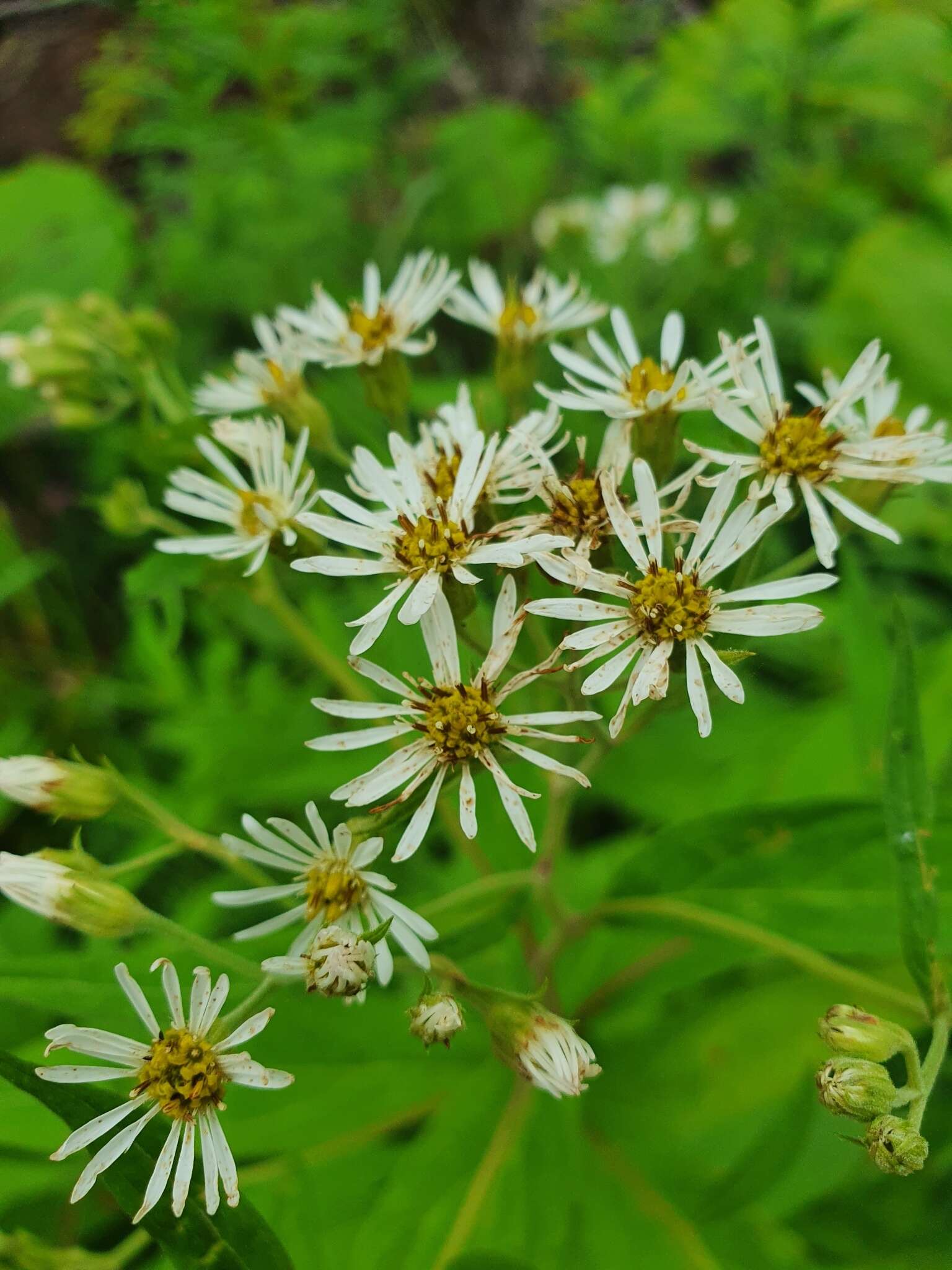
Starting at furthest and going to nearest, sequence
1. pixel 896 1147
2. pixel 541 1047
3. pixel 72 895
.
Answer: pixel 72 895
pixel 541 1047
pixel 896 1147

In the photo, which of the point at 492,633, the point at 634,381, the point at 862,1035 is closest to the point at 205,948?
the point at 492,633

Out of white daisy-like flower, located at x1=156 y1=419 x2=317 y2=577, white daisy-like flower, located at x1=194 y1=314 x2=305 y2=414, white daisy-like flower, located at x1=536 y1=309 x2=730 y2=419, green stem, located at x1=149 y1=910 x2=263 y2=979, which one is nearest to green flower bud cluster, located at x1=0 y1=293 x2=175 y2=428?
white daisy-like flower, located at x1=194 y1=314 x2=305 y2=414

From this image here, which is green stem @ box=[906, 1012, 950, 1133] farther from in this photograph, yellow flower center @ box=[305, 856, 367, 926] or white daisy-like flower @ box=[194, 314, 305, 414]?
white daisy-like flower @ box=[194, 314, 305, 414]

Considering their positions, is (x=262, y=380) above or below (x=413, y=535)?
above

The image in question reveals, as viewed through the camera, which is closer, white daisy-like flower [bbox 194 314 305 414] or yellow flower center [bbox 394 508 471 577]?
yellow flower center [bbox 394 508 471 577]

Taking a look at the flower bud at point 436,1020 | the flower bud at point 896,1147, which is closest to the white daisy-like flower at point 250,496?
the flower bud at point 436,1020

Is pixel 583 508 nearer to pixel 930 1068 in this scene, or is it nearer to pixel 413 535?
pixel 413 535

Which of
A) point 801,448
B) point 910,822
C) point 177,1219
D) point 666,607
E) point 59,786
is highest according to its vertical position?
point 801,448
